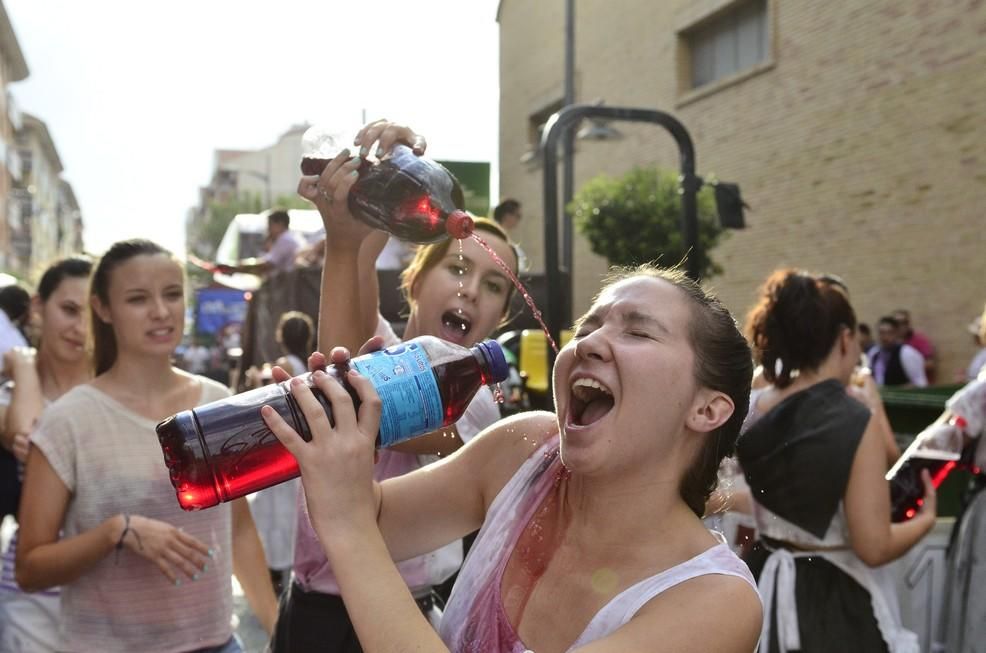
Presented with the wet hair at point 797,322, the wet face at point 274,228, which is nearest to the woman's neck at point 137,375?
the wet hair at point 797,322

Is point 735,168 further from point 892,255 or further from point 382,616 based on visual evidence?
point 382,616

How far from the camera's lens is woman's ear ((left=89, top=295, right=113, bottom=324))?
2697mm

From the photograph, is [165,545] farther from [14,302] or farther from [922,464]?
[14,302]

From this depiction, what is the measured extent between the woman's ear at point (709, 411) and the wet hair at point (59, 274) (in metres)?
2.94

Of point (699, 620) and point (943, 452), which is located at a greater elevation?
point (699, 620)

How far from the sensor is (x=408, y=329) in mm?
2662

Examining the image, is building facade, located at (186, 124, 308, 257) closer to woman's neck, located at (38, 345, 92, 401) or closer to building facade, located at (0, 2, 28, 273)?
building facade, located at (0, 2, 28, 273)

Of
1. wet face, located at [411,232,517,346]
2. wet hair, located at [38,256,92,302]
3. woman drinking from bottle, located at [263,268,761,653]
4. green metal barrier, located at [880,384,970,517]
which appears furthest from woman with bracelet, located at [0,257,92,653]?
green metal barrier, located at [880,384,970,517]

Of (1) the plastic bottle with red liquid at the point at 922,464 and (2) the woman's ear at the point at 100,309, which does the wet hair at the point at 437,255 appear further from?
(1) the plastic bottle with red liquid at the point at 922,464

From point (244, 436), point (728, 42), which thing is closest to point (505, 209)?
point (244, 436)

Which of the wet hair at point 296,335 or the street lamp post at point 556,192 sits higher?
the street lamp post at point 556,192

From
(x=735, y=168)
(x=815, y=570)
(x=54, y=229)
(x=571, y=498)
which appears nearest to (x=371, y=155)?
(x=571, y=498)

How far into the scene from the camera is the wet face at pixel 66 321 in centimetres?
373

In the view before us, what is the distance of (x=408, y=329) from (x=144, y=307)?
75 cm
